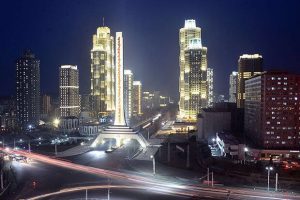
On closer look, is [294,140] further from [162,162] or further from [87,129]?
[87,129]

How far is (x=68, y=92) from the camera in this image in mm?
129625

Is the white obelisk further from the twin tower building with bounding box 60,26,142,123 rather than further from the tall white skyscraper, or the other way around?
the tall white skyscraper

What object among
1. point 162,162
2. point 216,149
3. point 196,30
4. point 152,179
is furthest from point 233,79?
point 152,179

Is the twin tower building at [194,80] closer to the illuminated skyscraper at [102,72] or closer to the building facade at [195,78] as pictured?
the building facade at [195,78]

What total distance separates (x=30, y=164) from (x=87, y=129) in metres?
45.4

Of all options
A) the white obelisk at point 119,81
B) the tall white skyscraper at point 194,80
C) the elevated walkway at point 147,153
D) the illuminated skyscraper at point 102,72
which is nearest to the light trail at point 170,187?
the elevated walkway at point 147,153

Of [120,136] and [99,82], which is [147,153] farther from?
[99,82]

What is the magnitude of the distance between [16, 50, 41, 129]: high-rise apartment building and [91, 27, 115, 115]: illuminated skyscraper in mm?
15914

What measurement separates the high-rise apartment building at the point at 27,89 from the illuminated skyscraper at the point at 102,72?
1591 cm

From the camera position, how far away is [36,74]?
123250 millimetres

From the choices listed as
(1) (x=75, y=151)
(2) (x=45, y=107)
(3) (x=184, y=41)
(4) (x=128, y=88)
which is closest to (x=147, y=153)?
(1) (x=75, y=151)

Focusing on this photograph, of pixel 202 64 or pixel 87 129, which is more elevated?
pixel 202 64

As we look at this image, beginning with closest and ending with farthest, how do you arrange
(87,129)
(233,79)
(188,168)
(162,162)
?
(188,168) < (162,162) < (87,129) < (233,79)

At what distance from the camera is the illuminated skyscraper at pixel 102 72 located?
122 meters
